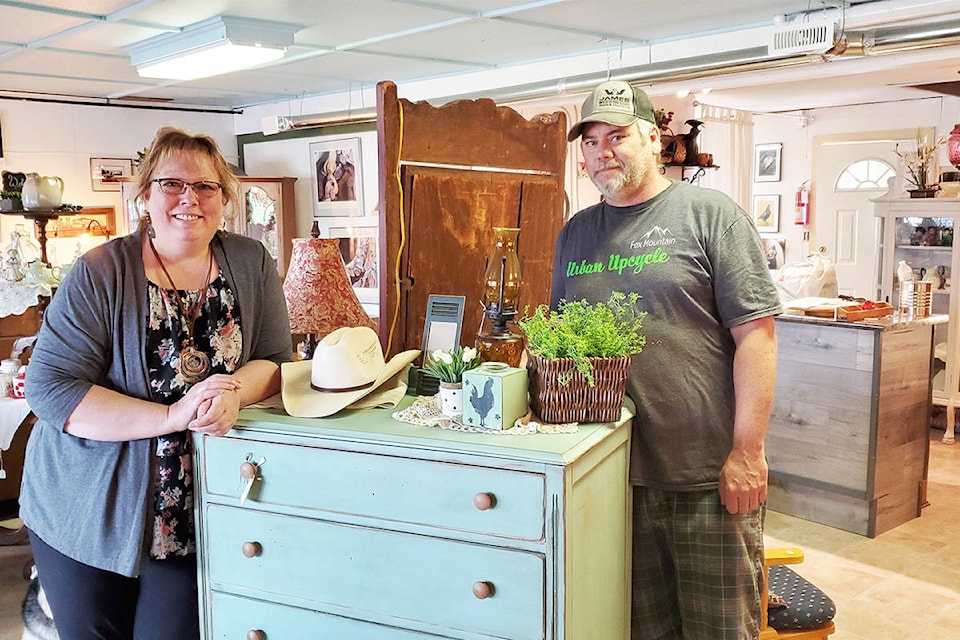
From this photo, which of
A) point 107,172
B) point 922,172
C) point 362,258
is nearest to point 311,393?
point 362,258

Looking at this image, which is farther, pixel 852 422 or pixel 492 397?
pixel 852 422

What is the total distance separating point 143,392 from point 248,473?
11.0 inches

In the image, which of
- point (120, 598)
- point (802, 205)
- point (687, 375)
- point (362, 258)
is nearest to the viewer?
point (120, 598)

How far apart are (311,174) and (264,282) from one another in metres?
6.08

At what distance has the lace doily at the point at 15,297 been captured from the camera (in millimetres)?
4984

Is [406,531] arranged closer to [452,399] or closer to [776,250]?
[452,399]

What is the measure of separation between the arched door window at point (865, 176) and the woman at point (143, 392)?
26.4ft

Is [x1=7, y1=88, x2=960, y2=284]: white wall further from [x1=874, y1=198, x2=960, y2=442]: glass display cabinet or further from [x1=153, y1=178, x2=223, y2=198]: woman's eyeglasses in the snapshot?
[x1=153, y1=178, x2=223, y2=198]: woman's eyeglasses

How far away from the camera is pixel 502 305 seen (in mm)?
2006

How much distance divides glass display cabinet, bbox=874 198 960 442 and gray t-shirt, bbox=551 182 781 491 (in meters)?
4.73

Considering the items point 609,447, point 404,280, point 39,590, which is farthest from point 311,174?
point 609,447

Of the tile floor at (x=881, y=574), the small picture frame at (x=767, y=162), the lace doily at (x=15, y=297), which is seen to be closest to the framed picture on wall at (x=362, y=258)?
the lace doily at (x=15, y=297)

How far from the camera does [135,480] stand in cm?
182

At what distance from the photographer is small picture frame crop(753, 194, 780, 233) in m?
9.69
